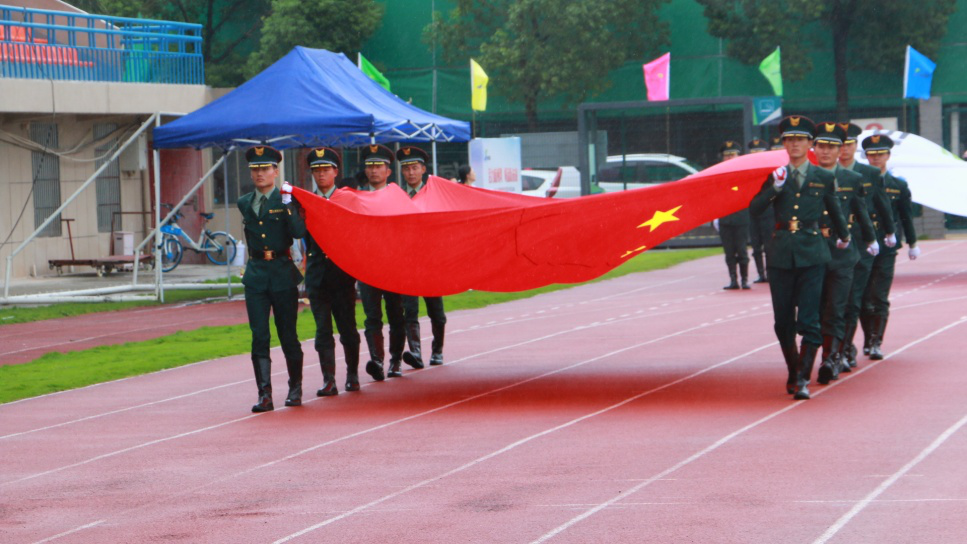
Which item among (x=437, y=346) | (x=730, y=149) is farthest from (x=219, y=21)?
(x=437, y=346)

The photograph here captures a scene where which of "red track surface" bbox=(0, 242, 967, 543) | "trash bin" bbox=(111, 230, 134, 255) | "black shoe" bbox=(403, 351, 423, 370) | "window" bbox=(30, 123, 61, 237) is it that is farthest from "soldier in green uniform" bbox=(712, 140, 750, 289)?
"trash bin" bbox=(111, 230, 134, 255)

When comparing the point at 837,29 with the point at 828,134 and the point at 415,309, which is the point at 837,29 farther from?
the point at 828,134

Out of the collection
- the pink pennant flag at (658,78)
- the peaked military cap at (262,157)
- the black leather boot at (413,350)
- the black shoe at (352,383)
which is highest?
the pink pennant flag at (658,78)

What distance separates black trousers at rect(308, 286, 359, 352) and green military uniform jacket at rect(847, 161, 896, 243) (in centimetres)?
433

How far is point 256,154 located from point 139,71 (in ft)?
49.0

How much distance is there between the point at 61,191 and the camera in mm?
25641

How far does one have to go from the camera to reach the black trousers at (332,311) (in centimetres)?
1141

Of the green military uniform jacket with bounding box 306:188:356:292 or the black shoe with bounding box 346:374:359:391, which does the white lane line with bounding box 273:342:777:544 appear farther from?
the green military uniform jacket with bounding box 306:188:356:292

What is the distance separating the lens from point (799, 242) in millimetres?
10320

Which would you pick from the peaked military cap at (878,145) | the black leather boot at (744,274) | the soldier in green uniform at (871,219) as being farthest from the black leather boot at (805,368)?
the black leather boot at (744,274)

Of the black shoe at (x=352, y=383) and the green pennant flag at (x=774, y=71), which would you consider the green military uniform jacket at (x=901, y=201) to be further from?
the green pennant flag at (x=774, y=71)

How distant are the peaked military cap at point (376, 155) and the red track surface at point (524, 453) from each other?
6.31ft

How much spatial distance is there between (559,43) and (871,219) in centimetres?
2453

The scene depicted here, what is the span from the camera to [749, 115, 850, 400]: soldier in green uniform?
10312 mm
